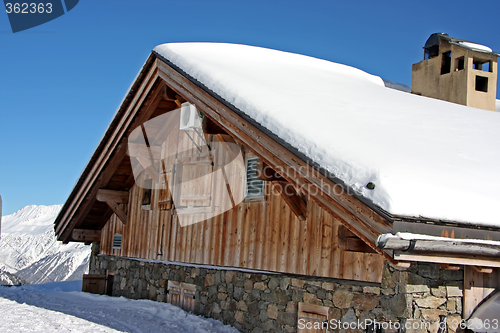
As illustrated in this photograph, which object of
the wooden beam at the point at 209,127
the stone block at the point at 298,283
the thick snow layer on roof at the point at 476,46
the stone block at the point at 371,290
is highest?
the thick snow layer on roof at the point at 476,46

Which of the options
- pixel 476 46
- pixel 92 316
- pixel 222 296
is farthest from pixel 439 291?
pixel 476 46

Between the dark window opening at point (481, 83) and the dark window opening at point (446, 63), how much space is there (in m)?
0.77

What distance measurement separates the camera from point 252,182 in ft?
27.4

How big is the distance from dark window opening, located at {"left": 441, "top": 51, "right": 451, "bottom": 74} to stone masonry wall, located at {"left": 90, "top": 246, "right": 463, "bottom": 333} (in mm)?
8356

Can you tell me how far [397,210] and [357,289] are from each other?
2.08 m

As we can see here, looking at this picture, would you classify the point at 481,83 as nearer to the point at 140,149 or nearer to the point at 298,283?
the point at 298,283

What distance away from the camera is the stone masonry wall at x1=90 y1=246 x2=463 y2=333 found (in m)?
5.64

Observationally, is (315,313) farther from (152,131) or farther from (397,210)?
(152,131)

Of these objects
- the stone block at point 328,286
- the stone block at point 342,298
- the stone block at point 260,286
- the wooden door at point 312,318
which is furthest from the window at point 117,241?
the stone block at point 342,298

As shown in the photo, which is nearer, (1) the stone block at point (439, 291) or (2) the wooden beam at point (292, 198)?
(1) the stone block at point (439, 291)

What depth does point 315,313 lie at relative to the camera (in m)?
6.71

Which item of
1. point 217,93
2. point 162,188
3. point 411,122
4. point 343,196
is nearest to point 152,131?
point 162,188

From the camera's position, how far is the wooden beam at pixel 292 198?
23.1ft

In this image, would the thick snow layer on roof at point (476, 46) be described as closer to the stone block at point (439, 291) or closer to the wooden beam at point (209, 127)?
the wooden beam at point (209, 127)
